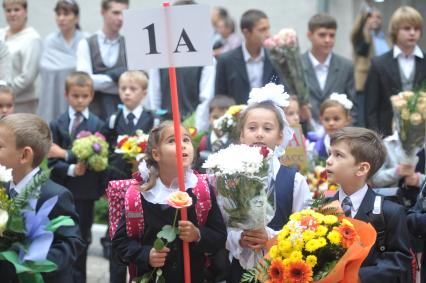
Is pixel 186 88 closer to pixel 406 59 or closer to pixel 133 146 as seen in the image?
pixel 133 146

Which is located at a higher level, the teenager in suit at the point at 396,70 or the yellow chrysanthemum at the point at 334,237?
the teenager in suit at the point at 396,70

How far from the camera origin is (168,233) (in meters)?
5.48

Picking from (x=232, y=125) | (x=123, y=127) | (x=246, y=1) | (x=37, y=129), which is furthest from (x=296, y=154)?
(x=246, y=1)

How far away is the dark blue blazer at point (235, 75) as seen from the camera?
9.95 meters

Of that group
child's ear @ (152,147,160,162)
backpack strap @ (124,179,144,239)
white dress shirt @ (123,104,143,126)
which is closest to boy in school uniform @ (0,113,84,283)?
backpack strap @ (124,179,144,239)

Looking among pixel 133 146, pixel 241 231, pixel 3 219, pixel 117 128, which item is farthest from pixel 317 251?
pixel 117 128

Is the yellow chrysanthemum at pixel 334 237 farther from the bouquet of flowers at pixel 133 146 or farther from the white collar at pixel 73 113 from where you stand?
the white collar at pixel 73 113

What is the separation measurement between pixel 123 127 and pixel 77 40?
2336mm

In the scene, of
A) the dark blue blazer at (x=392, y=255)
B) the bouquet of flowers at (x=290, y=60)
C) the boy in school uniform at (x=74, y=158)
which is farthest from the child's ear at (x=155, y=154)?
the bouquet of flowers at (x=290, y=60)

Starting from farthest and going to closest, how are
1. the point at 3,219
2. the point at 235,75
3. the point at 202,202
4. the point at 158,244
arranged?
the point at 235,75 < the point at 202,202 < the point at 158,244 < the point at 3,219

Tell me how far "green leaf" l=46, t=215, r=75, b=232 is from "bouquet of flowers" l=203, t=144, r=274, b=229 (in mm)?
856

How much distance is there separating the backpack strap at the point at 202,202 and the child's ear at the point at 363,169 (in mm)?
912

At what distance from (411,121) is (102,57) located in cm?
386

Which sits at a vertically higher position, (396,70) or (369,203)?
(396,70)
